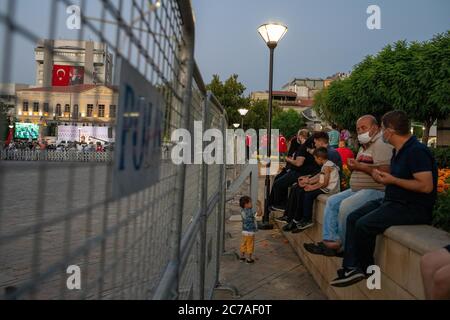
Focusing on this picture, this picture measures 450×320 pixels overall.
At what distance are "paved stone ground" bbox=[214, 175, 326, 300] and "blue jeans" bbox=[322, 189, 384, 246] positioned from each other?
2.63 feet

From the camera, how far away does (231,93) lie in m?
35.3

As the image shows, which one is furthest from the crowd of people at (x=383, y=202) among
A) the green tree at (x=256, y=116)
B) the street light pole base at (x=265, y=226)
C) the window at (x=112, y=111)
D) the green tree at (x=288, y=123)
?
the green tree at (x=288, y=123)

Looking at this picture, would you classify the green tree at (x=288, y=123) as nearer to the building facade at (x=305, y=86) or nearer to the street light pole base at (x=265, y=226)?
the building facade at (x=305, y=86)

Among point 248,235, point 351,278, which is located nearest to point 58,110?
point 351,278

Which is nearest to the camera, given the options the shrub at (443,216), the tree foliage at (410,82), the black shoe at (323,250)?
the shrub at (443,216)

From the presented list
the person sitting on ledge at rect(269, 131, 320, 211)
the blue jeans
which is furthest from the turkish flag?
the person sitting on ledge at rect(269, 131, 320, 211)

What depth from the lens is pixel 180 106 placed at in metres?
2.13

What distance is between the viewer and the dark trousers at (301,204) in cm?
615

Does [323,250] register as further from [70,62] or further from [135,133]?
[70,62]

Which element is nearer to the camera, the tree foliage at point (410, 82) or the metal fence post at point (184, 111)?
the metal fence post at point (184, 111)

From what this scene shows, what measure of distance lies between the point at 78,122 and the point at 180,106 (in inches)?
50.3
